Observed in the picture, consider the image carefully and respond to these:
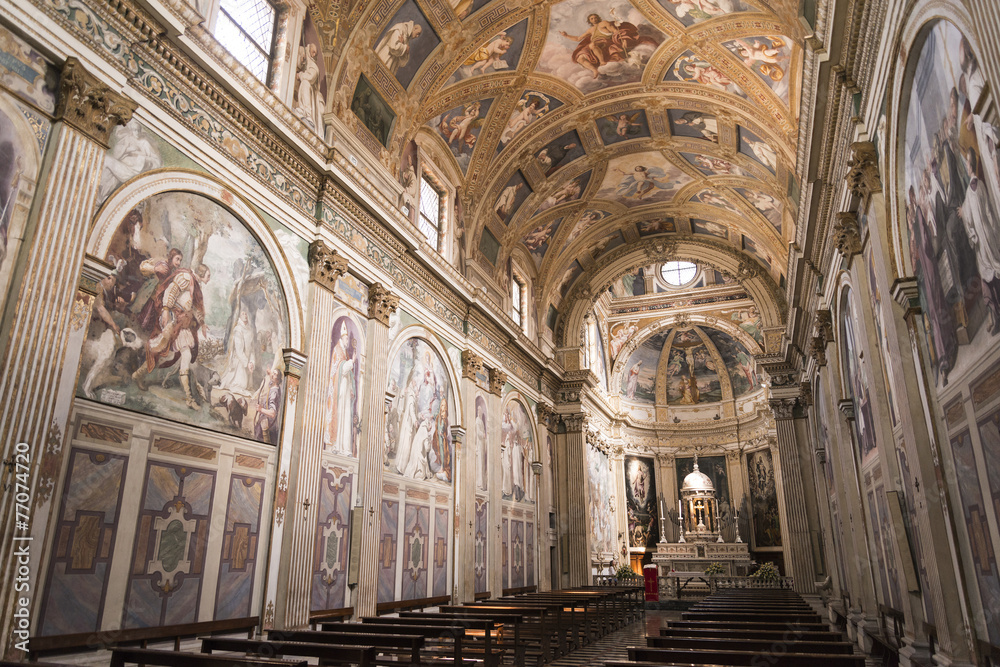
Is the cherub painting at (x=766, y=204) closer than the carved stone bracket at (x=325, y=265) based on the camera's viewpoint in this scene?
No

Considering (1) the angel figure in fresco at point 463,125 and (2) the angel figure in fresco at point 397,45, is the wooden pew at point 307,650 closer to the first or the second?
(2) the angel figure in fresco at point 397,45

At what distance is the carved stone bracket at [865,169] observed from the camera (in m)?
7.97

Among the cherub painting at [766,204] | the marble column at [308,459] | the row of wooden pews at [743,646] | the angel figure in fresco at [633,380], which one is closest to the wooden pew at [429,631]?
the marble column at [308,459]

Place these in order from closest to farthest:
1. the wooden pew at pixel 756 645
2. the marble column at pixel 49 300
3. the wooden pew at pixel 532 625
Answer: the marble column at pixel 49 300 < the wooden pew at pixel 756 645 < the wooden pew at pixel 532 625

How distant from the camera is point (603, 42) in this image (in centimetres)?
1520

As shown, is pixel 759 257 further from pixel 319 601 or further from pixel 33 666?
pixel 33 666

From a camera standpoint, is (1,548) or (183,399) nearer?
(1,548)

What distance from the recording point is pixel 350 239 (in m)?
11.8

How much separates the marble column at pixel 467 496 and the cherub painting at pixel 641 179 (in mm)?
7996

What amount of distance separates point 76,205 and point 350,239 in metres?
5.34

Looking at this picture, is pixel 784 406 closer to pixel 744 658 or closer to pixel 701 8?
pixel 701 8

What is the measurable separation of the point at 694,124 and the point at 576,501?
12.5 m

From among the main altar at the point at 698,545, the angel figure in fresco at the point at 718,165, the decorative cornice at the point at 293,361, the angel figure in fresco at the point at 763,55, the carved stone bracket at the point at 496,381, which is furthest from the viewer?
the main altar at the point at 698,545

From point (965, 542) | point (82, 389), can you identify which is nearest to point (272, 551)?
point (82, 389)
